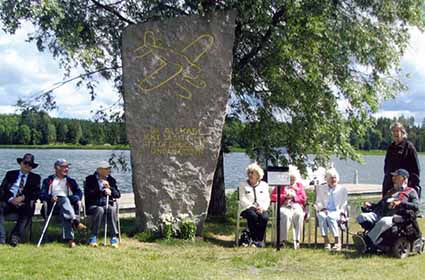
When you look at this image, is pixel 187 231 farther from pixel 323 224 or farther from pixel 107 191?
pixel 323 224

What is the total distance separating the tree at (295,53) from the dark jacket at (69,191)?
172 centimetres

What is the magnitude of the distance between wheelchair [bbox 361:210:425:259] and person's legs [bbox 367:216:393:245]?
38 millimetres

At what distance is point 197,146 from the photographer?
757cm

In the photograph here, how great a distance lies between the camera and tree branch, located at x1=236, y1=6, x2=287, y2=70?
27.7ft

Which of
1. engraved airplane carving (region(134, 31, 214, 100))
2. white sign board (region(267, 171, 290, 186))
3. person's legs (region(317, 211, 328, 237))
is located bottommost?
person's legs (region(317, 211, 328, 237))

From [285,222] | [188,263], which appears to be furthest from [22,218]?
[285,222]

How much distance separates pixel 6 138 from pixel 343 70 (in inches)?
722

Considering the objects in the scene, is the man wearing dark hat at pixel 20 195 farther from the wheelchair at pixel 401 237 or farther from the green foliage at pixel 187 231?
the wheelchair at pixel 401 237

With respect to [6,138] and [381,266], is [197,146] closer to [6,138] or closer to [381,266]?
[381,266]

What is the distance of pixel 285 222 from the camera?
288 inches

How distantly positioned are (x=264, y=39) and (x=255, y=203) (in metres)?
2.74

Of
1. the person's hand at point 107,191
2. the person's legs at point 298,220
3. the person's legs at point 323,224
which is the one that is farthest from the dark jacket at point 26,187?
the person's legs at point 323,224

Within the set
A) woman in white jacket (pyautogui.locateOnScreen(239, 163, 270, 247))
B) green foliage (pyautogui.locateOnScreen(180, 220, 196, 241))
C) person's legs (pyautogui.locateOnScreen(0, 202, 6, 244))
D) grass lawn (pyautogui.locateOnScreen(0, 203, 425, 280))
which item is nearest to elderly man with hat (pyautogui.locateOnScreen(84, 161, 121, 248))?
grass lawn (pyautogui.locateOnScreen(0, 203, 425, 280))

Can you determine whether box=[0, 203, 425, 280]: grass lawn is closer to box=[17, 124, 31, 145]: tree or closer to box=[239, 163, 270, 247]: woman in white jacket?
box=[239, 163, 270, 247]: woman in white jacket
